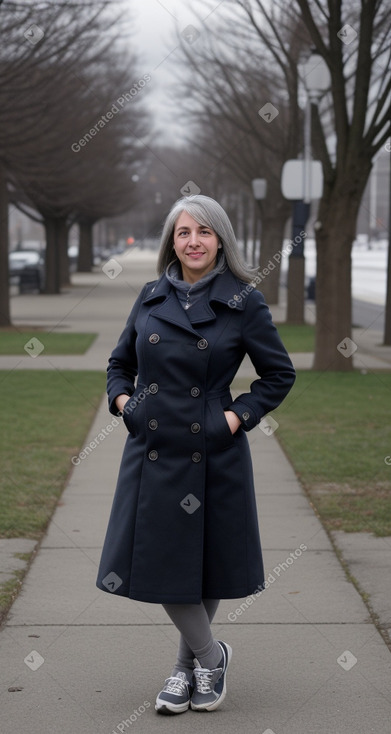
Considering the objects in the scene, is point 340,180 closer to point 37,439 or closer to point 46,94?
point 46,94

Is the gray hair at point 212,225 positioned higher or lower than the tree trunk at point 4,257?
higher

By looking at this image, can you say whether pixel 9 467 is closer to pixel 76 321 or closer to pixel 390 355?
pixel 390 355

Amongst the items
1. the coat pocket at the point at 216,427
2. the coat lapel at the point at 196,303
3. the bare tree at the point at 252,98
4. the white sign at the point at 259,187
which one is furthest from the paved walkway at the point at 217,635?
the white sign at the point at 259,187

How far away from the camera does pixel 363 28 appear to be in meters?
14.6

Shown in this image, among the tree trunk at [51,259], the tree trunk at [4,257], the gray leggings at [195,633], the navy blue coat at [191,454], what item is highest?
the navy blue coat at [191,454]

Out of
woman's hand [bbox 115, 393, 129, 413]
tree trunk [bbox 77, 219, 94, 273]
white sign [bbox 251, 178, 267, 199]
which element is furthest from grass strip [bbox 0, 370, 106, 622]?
tree trunk [bbox 77, 219, 94, 273]

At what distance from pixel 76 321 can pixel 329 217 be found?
12.7 m

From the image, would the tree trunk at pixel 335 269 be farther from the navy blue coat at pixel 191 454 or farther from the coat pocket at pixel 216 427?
the coat pocket at pixel 216 427

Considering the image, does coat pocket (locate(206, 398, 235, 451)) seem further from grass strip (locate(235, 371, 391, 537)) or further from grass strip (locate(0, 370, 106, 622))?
grass strip (locate(235, 371, 391, 537))

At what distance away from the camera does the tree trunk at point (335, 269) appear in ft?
50.8

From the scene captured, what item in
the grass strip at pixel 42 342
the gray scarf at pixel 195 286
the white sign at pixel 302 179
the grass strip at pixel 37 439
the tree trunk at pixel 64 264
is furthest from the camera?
the tree trunk at pixel 64 264

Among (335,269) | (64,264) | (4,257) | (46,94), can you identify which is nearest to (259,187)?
(4,257)

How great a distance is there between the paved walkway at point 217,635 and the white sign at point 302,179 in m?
9.52

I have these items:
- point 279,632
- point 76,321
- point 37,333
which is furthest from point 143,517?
point 76,321
